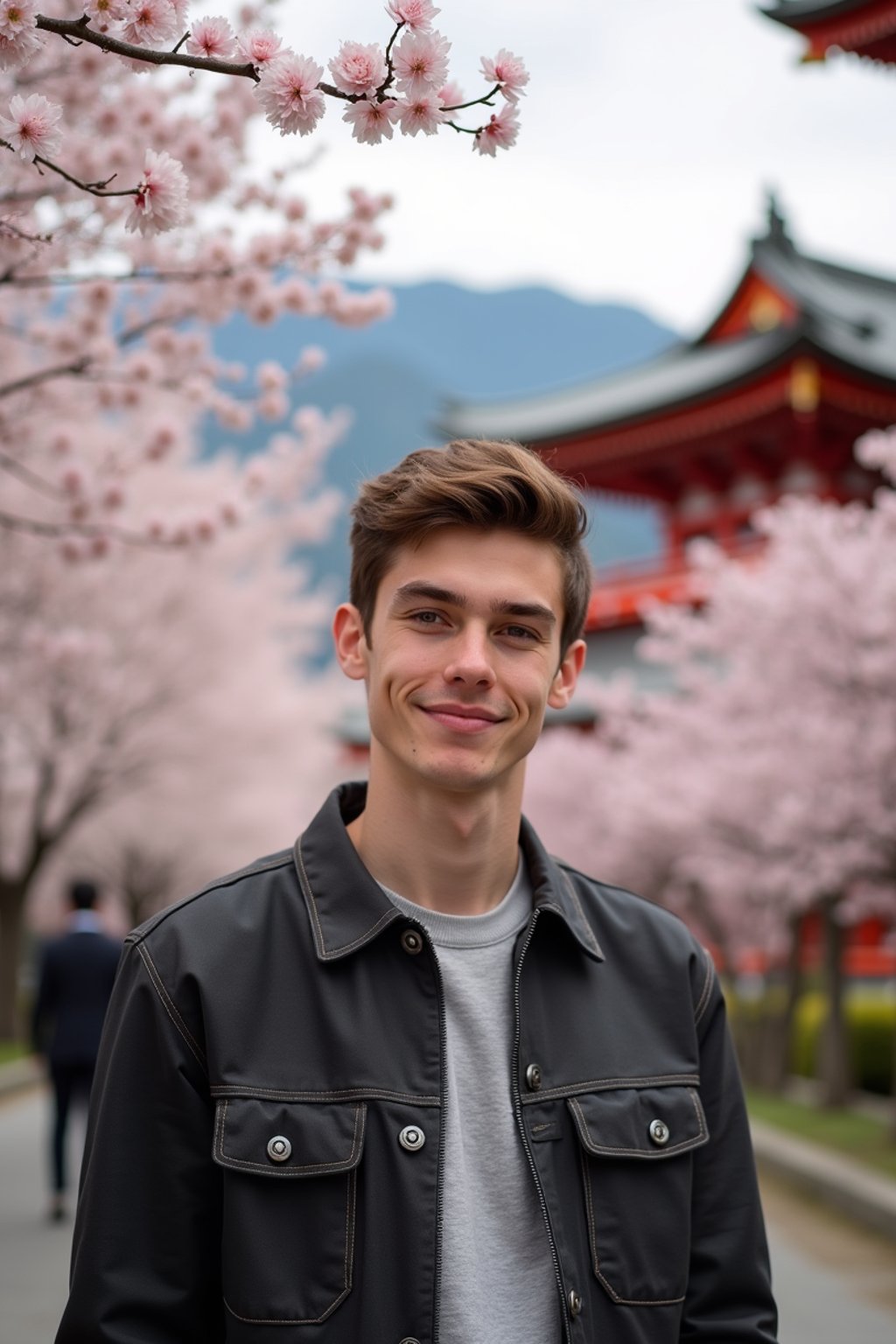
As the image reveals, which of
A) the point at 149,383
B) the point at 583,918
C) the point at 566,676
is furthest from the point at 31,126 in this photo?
the point at 149,383

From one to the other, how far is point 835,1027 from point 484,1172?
13.3 meters

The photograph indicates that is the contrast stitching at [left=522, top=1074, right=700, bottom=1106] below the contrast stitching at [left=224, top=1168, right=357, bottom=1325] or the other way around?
the other way around

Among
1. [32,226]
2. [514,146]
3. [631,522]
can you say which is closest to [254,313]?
[32,226]

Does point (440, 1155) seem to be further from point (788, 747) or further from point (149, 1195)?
point (788, 747)

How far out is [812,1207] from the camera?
9617 mm

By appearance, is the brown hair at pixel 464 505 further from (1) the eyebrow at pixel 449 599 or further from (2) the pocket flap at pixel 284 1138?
Answer: (2) the pocket flap at pixel 284 1138

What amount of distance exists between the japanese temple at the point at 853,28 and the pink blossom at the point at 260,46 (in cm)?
1149

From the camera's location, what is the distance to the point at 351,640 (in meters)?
2.39

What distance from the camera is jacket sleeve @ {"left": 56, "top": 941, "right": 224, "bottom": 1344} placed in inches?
75.4

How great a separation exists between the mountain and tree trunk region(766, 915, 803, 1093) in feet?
386

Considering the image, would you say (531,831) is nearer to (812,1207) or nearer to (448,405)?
(812,1207)

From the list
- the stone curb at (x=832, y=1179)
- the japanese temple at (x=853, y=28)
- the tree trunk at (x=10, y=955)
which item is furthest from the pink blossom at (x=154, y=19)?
the tree trunk at (x=10, y=955)

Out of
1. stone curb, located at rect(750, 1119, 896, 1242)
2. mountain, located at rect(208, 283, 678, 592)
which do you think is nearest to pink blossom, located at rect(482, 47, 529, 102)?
stone curb, located at rect(750, 1119, 896, 1242)

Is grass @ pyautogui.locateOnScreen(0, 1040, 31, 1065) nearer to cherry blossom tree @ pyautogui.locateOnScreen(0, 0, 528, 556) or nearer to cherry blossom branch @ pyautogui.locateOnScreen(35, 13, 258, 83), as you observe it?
cherry blossom tree @ pyautogui.locateOnScreen(0, 0, 528, 556)
